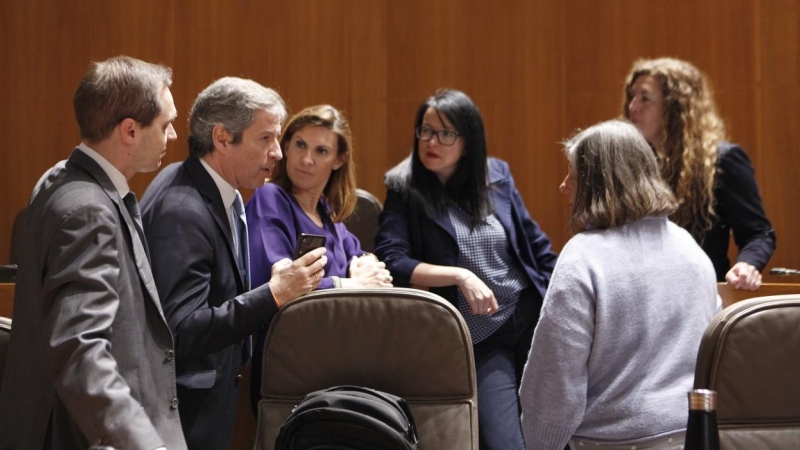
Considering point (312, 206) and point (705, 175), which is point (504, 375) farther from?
point (705, 175)

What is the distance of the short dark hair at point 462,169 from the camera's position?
3270 millimetres

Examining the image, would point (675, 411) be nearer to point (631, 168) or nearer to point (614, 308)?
point (614, 308)

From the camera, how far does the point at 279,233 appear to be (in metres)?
2.81

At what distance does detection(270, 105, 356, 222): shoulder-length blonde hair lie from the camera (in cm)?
314

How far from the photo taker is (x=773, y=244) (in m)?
3.25

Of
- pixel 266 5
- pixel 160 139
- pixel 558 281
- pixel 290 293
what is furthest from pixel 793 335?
pixel 266 5

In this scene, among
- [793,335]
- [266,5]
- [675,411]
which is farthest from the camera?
[266,5]

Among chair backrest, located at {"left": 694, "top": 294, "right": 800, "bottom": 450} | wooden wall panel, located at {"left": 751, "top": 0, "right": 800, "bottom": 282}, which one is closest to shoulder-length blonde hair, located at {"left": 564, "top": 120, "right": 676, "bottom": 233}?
chair backrest, located at {"left": 694, "top": 294, "right": 800, "bottom": 450}

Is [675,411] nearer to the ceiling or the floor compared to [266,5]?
nearer to the floor

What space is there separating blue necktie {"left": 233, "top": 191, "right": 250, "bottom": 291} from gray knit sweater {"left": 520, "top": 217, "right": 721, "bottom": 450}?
826 mm

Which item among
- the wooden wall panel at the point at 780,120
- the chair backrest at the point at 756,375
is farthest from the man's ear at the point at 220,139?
the wooden wall panel at the point at 780,120

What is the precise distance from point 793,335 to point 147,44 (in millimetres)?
3947

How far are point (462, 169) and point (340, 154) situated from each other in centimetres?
46

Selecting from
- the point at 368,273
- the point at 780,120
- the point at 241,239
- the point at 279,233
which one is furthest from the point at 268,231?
the point at 780,120
